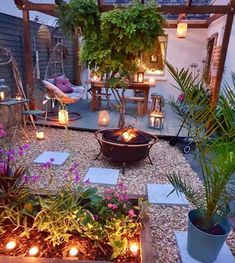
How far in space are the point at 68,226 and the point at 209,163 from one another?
1026 mm

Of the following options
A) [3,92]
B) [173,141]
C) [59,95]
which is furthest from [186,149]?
[3,92]

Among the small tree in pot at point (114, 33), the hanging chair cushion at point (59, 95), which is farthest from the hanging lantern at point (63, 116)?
the small tree in pot at point (114, 33)

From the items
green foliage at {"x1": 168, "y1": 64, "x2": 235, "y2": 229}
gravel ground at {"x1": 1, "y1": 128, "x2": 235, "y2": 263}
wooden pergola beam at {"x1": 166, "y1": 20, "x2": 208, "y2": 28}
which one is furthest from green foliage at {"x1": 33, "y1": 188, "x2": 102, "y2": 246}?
wooden pergola beam at {"x1": 166, "y1": 20, "x2": 208, "y2": 28}

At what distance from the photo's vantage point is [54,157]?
3420 millimetres

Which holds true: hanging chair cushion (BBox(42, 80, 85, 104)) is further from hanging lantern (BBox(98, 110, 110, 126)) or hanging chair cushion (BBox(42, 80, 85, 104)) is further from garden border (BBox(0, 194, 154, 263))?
garden border (BBox(0, 194, 154, 263))

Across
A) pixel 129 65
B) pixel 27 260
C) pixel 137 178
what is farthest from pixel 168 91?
pixel 27 260

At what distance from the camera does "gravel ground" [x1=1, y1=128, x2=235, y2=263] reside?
1.99m

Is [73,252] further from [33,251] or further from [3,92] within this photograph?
[3,92]

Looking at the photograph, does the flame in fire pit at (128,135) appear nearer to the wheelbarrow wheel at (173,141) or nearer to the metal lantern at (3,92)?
the wheelbarrow wheel at (173,141)

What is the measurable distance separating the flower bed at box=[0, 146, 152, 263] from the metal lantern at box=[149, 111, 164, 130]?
293 cm

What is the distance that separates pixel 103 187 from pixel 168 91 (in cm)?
560

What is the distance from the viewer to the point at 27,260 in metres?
1.29

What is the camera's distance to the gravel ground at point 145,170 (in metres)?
1.99

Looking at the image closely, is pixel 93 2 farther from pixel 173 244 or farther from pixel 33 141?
pixel 173 244
